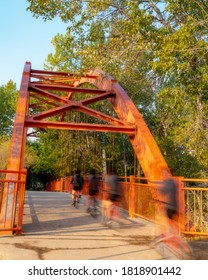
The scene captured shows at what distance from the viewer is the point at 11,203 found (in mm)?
7129

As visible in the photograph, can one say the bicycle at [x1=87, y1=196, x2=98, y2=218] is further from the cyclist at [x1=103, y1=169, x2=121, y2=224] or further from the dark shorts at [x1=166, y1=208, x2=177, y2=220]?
the dark shorts at [x1=166, y1=208, x2=177, y2=220]

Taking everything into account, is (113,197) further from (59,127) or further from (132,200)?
(59,127)

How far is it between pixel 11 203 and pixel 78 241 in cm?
180

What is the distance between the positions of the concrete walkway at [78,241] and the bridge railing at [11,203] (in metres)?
0.31

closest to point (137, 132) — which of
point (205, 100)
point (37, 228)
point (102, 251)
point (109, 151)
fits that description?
point (205, 100)

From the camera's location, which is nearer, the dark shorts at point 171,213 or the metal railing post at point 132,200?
the dark shorts at point 171,213

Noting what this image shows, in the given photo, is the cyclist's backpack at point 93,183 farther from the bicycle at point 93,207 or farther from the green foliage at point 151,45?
the green foliage at point 151,45

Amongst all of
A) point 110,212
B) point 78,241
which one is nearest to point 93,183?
point 110,212

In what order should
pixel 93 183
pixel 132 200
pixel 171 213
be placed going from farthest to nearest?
pixel 132 200
pixel 93 183
pixel 171 213

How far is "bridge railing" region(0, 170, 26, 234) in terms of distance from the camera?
22.7 ft

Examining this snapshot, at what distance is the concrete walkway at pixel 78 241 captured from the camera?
18.0 ft

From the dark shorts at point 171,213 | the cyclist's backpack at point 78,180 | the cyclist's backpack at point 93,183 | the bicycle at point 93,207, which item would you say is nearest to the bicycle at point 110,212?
the cyclist's backpack at point 93,183

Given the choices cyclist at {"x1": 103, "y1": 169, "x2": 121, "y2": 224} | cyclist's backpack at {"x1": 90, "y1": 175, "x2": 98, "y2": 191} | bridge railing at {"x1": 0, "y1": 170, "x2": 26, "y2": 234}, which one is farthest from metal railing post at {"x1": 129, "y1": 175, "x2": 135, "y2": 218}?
bridge railing at {"x1": 0, "y1": 170, "x2": 26, "y2": 234}

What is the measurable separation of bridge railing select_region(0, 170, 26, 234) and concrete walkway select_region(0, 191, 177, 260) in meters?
0.31
